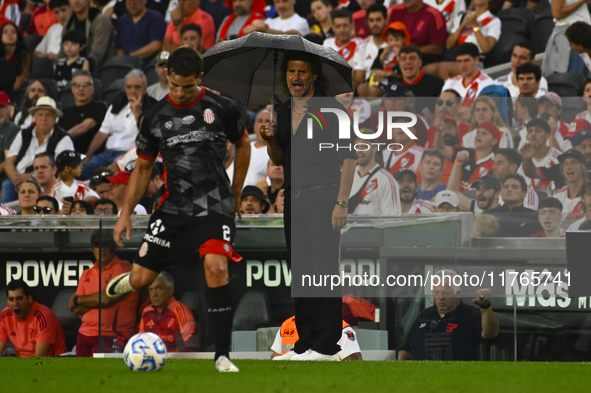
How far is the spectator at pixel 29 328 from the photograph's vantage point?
738cm

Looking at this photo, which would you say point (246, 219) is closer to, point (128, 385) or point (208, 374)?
point (208, 374)

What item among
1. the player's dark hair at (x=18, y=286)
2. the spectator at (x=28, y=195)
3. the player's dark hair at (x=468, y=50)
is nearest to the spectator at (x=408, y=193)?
the player's dark hair at (x=468, y=50)

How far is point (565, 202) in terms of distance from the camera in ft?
23.4

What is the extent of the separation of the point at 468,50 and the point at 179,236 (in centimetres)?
557

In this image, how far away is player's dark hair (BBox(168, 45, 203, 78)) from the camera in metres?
5.77

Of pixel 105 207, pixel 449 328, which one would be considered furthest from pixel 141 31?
pixel 449 328

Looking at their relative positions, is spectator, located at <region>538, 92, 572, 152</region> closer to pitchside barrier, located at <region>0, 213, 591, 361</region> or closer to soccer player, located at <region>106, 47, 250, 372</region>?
pitchside barrier, located at <region>0, 213, 591, 361</region>

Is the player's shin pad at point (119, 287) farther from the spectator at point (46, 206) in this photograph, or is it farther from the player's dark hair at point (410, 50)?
the player's dark hair at point (410, 50)

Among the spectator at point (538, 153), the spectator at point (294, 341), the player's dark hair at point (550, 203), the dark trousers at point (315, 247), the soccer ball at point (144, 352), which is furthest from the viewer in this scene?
the spectator at point (538, 153)

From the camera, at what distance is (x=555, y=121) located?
7562 mm

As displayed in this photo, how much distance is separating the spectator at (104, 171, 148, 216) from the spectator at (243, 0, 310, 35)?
4087 mm

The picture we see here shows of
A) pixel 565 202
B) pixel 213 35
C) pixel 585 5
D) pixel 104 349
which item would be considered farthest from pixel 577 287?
pixel 213 35

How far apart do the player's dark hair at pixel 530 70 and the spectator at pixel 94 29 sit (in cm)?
711

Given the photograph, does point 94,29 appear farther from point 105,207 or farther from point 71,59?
point 105,207
